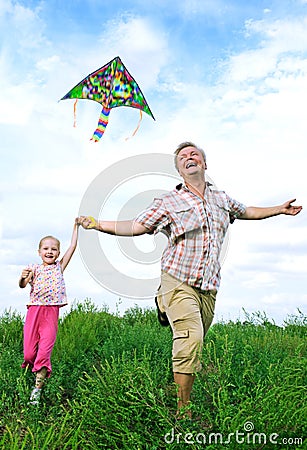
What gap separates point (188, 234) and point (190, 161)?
24.5 inches

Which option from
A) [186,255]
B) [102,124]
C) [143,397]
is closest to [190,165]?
[186,255]

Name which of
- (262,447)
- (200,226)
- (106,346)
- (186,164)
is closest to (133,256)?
(200,226)

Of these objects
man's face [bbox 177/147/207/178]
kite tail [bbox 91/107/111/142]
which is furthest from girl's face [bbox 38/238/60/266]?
man's face [bbox 177/147/207/178]

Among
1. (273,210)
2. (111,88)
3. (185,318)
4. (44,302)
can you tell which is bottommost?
(185,318)

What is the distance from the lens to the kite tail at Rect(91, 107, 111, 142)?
4.60m

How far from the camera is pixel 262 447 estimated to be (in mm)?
3395

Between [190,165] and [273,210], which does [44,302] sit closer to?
[190,165]

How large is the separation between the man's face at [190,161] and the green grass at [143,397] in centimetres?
129

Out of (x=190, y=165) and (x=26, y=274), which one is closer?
(x=190, y=165)

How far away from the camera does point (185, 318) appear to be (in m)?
4.09

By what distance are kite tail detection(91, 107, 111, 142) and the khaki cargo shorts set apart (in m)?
1.21

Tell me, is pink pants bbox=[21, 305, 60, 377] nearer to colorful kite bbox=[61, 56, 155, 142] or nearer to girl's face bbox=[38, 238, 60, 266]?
girl's face bbox=[38, 238, 60, 266]

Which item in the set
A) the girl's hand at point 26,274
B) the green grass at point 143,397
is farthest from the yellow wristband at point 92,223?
the girl's hand at point 26,274

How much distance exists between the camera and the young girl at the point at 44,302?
5.43 m
